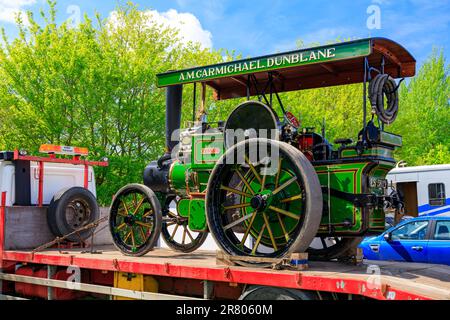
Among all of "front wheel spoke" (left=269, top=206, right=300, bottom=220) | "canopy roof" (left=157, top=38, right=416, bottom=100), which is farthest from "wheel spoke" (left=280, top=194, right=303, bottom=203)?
"canopy roof" (left=157, top=38, right=416, bottom=100)

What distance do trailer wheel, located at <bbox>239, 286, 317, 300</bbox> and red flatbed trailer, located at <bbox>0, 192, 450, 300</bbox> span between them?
57 millimetres

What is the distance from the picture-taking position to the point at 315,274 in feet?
15.0

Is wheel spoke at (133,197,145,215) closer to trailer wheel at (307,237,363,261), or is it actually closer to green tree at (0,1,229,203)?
trailer wheel at (307,237,363,261)

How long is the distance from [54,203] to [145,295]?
3049mm

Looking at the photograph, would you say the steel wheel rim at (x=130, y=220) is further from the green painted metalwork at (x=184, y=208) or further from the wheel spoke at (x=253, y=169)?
the wheel spoke at (x=253, y=169)

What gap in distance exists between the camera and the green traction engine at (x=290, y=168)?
5.30 metres

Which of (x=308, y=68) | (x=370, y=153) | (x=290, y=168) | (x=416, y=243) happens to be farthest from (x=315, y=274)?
(x=416, y=243)

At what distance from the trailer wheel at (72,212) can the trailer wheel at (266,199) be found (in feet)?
10.7

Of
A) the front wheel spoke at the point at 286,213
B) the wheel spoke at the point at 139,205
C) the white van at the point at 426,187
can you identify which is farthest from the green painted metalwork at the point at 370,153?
the white van at the point at 426,187

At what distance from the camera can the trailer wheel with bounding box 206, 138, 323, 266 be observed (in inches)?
199

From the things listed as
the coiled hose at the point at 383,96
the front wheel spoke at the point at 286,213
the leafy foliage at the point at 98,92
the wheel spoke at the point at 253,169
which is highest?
the leafy foliage at the point at 98,92

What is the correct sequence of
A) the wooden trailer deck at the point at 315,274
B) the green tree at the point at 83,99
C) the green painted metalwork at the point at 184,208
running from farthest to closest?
the green tree at the point at 83,99 < the green painted metalwork at the point at 184,208 < the wooden trailer deck at the point at 315,274

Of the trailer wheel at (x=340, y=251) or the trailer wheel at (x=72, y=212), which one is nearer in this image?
the trailer wheel at (x=340, y=251)
